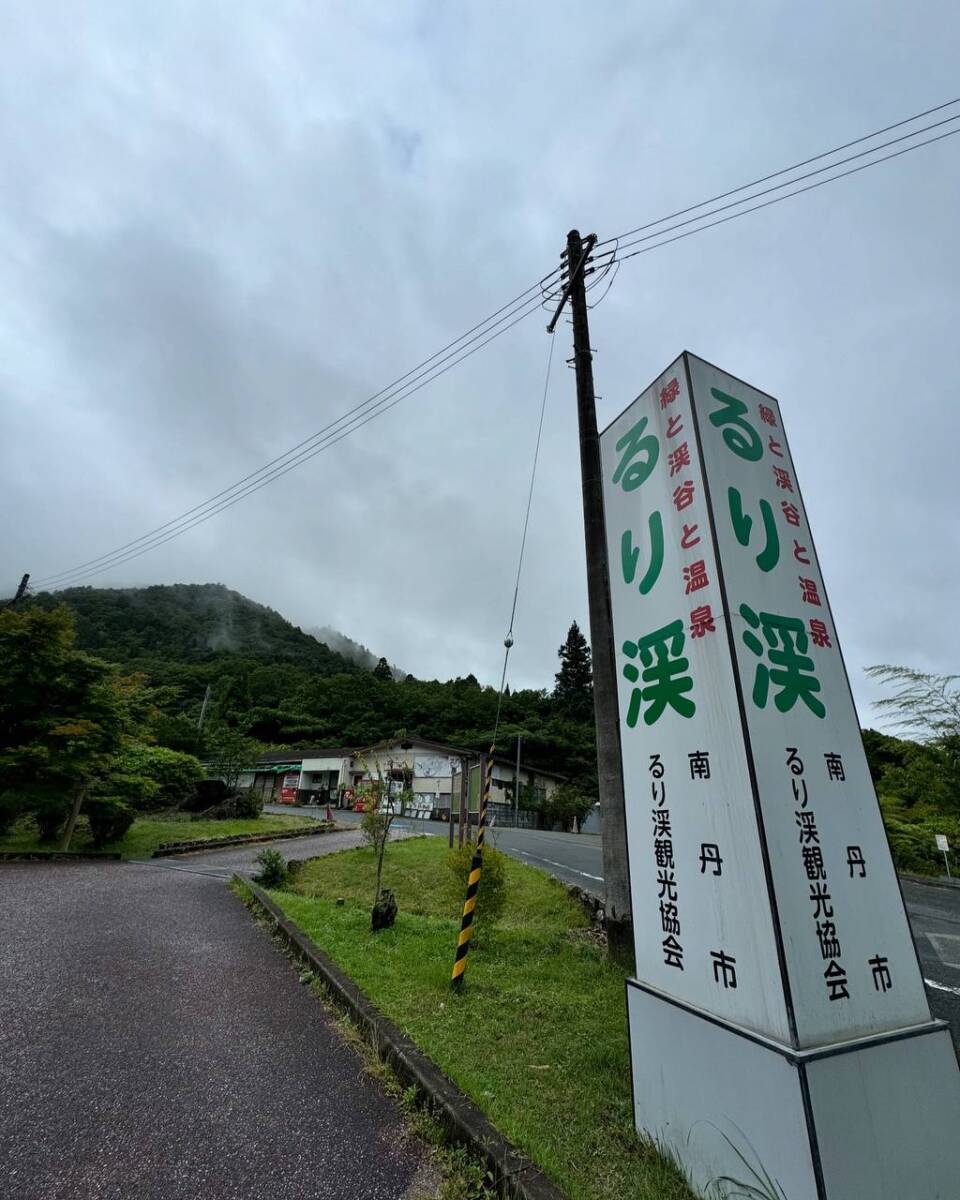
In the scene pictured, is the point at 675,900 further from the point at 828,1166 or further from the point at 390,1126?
the point at 390,1126

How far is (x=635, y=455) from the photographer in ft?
12.0

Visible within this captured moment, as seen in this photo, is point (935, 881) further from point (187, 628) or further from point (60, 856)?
point (187, 628)

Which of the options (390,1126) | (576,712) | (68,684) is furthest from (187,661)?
(390,1126)

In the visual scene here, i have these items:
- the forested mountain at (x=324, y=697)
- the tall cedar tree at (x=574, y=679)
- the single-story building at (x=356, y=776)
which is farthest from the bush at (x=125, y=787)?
the tall cedar tree at (x=574, y=679)

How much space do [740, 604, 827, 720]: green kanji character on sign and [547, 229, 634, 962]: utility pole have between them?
1.85 meters

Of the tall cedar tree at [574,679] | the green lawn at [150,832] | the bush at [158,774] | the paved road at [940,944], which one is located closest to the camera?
the paved road at [940,944]

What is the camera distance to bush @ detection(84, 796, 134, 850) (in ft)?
45.6

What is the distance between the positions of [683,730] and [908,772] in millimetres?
17058

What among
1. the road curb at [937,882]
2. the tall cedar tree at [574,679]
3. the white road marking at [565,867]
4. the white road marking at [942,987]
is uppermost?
the tall cedar tree at [574,679]

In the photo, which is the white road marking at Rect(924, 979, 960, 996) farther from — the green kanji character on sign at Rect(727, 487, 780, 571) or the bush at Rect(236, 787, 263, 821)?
the bush at Rect(236, 787, 263, 821)

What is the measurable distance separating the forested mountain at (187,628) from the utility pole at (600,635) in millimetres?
49241

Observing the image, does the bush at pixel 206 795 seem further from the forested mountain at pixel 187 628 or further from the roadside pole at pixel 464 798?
the forested mountain at pixel 187 628

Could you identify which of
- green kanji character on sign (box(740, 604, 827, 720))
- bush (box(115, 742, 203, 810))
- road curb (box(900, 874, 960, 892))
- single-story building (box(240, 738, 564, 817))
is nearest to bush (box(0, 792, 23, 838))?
bush (box(115, 742, 203, 810))

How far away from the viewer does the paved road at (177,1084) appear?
2461 millimetres
